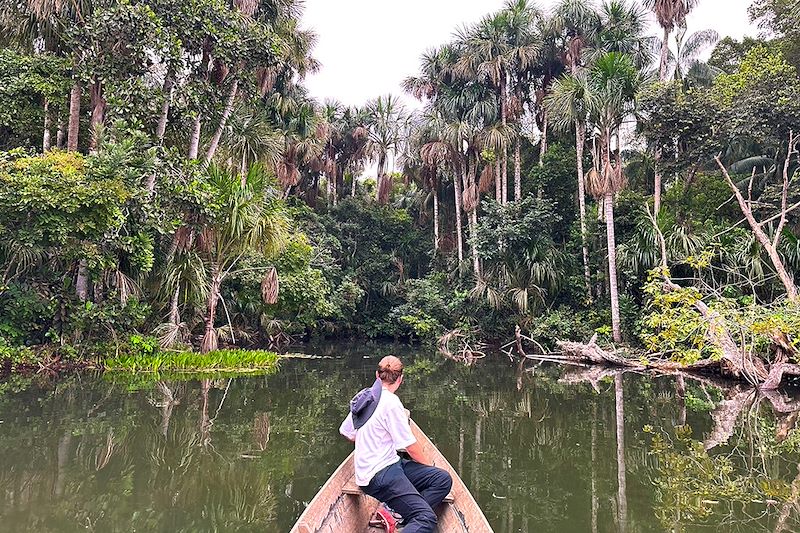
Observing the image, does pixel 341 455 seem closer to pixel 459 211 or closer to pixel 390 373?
pixel 390 373

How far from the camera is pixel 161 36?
39.6ft

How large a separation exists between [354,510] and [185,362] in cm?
944

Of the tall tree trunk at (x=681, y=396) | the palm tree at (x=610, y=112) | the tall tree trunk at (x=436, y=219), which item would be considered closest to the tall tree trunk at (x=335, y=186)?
the tall tree trunk at (x=436, y=219)

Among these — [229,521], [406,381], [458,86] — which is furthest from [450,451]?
[458,86]

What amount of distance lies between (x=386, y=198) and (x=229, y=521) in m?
22.7

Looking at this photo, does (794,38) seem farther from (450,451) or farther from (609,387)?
(450,451)

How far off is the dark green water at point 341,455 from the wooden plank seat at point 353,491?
2.10 feet

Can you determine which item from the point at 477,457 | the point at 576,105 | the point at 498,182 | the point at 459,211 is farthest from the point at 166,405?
the point at 459,211

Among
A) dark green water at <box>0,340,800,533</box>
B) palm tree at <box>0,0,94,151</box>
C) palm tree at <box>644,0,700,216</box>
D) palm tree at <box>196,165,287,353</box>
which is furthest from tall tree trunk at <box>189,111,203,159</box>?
palm tree at <box>644,0,700,216</box>

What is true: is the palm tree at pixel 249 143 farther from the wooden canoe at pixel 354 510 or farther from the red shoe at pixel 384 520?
the red shoe at pixel 384 520

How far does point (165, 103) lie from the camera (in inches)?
513

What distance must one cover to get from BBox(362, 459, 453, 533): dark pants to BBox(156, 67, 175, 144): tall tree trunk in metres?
11.6

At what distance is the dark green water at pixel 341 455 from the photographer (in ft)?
14.1

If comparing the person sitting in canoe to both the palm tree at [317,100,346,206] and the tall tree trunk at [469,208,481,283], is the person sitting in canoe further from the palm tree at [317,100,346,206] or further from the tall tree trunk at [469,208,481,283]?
the palm tree at [317,100,346,206]
